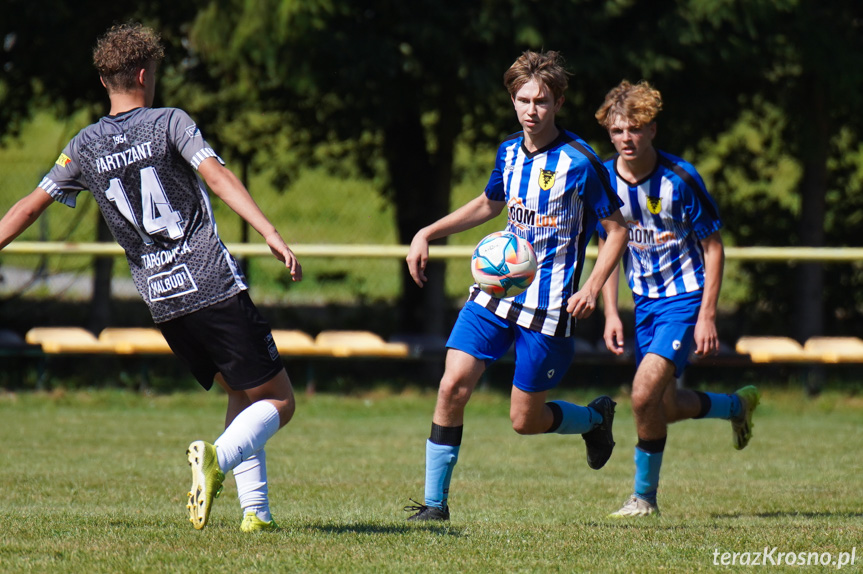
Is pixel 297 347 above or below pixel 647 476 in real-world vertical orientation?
below

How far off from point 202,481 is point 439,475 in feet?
5.05

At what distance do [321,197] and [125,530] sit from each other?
12.5 metres

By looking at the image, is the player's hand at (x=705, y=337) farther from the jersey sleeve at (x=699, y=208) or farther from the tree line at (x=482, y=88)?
the tree line at (x=482, y=88)

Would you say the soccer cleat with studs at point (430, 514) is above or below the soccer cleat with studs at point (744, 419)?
below

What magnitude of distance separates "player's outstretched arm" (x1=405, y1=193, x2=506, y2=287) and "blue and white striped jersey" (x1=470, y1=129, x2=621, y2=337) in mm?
196

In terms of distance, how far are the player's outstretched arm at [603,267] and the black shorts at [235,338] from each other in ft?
4.77

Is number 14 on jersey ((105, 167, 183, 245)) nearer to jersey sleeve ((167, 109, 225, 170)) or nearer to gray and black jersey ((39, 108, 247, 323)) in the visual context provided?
gray and black jersey ((39, 108, 247, 323))

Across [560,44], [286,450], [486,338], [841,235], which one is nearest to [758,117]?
[841,235]

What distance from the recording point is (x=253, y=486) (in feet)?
15.3

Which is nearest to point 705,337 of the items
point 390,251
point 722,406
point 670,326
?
point 670,326

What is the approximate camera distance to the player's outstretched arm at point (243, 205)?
4.22 m

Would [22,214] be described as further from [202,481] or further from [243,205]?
[202,481]

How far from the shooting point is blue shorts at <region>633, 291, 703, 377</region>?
5.87 metres

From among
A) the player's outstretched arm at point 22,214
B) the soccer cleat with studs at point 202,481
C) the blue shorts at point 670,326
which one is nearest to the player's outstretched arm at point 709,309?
the blue shorts at point 670,326
